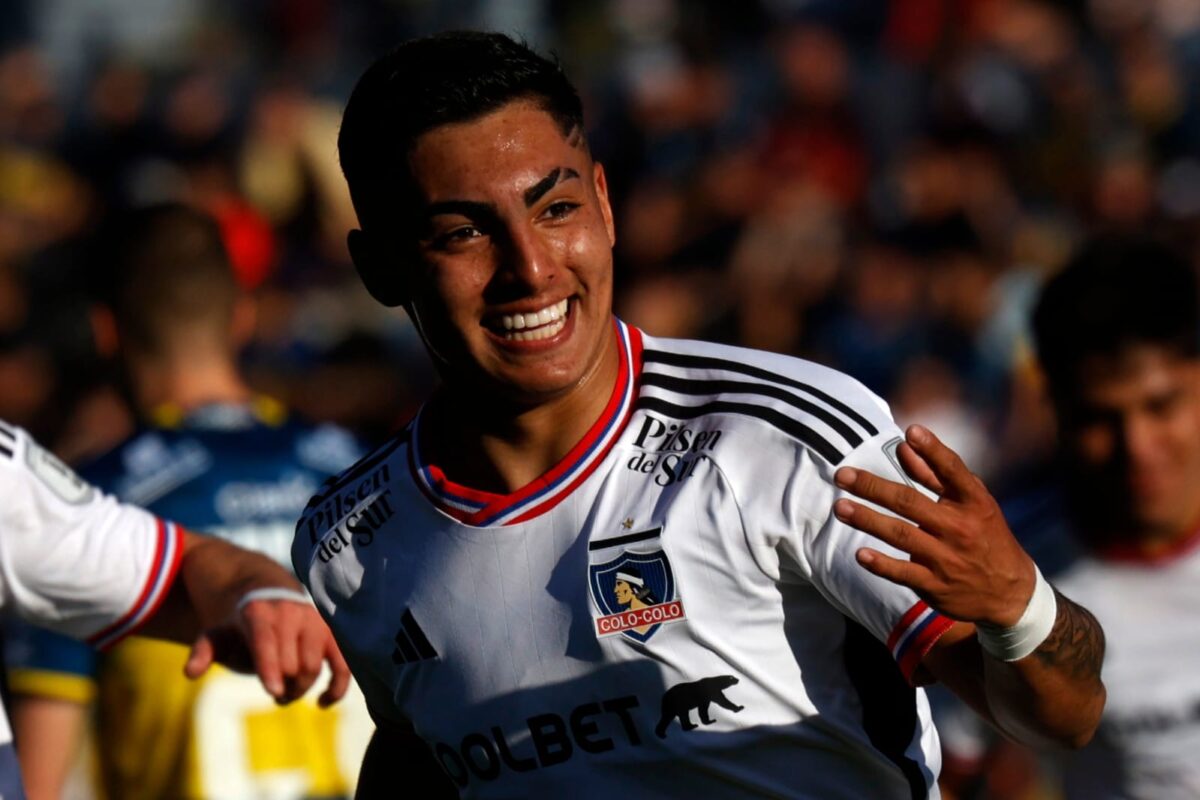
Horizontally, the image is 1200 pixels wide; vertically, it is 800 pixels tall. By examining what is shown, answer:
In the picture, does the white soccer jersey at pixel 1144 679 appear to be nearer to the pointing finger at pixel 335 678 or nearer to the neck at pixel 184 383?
the pointing finger at pixel 335 678

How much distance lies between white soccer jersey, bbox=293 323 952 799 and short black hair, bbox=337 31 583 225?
21.4 inches

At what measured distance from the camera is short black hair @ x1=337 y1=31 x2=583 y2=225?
3344 mm

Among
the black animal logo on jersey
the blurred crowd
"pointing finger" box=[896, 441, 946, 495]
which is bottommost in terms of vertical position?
the black animal logo on jersey

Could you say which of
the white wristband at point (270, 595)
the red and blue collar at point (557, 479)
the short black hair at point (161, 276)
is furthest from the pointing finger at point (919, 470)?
the short black hair at point (161, 276)

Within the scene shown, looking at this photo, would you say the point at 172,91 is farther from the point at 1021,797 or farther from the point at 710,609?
the point at 710,609

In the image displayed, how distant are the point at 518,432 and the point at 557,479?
→ 0.16 m

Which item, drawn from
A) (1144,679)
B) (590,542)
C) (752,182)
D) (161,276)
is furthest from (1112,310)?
(752,182)

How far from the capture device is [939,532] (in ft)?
8.91

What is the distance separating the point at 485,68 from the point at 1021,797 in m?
3.29

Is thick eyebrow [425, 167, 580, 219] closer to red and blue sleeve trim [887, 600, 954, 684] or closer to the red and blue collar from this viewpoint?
the red and blue collar

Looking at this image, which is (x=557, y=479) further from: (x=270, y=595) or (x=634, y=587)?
(x=270, y=595)

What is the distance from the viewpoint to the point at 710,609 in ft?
10.3

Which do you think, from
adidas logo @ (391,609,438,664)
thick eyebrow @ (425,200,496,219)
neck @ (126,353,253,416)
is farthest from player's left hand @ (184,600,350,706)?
neck @ (126,353,253,416)

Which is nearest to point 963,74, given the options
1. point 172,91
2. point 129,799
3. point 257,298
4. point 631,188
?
point 631,188
